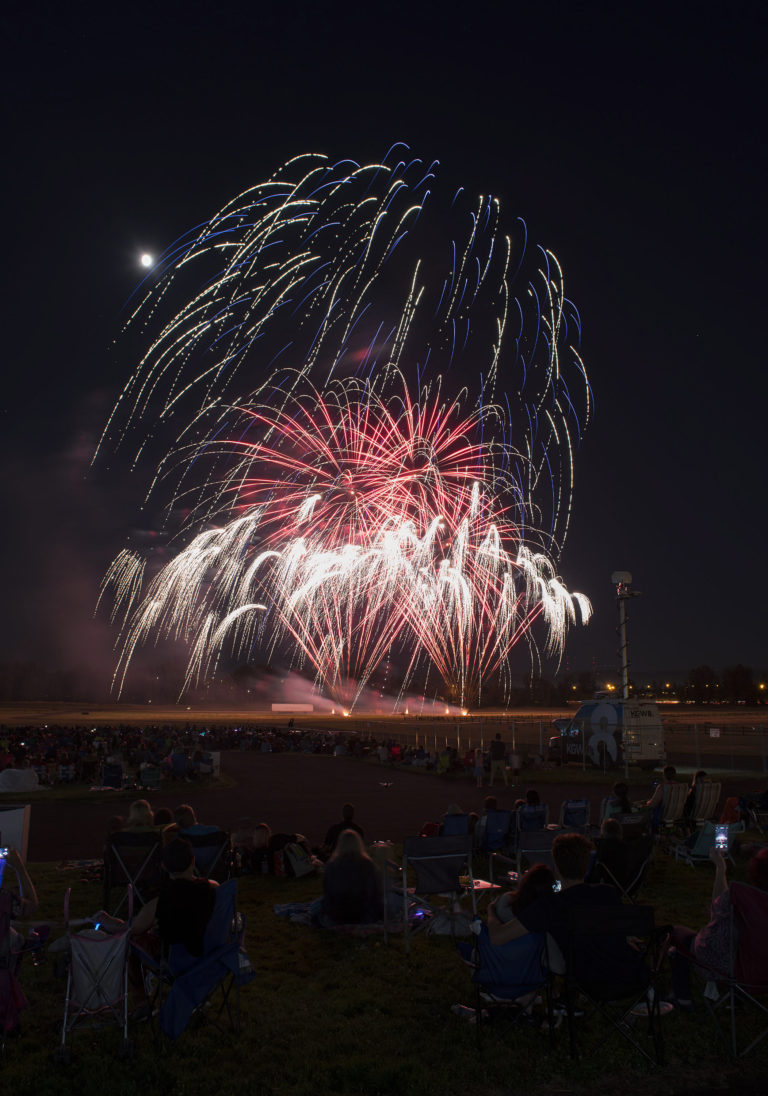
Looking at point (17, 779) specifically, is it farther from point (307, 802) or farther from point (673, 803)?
point (673, 803)

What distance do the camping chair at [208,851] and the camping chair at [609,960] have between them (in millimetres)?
4897

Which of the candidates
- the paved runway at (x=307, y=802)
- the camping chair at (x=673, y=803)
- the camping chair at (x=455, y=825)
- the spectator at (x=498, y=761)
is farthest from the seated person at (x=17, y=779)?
the camping chair at (x=673, y=803)

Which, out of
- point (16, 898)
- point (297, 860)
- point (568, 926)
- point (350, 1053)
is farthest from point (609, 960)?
point (297, 860)

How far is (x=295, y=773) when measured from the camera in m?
28.0

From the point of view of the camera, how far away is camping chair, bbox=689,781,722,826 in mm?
13617

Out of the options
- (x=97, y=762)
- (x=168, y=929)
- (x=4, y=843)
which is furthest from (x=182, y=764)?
(x=168, y=929)

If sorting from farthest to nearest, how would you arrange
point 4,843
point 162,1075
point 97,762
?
1. point 97,762
2. point 4,843
3. point 162,1075

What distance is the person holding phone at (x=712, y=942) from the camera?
5.32m

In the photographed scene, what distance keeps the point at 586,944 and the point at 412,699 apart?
12747cm

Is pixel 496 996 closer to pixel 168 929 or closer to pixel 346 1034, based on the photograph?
pixel 346 1034

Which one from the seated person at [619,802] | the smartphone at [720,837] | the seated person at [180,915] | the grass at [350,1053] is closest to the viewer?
the grass at [350,1053]

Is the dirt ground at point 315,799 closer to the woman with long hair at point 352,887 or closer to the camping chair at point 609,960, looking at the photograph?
the woman with long hair at point 352,887

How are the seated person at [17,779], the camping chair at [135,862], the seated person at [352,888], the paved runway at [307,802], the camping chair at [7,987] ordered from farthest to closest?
the seated person at [17,779] < the paved runway at [307,802] < the seated person at [352,888] < the camping chair at [135,862] < the camping chair at [7,987]

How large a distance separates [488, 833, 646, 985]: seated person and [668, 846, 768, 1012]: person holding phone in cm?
65
